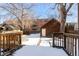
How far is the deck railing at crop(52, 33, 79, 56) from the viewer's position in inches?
131

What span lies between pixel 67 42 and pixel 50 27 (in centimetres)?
34

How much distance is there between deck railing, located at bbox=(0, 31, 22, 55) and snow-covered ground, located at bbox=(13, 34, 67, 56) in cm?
9

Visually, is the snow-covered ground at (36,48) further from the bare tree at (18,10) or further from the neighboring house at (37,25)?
the bare tree at (18,10)

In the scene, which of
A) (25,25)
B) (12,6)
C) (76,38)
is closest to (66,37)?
(76,38)

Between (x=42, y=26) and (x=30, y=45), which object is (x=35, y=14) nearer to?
(x=42, y=26)

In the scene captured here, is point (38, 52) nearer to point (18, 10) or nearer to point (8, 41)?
point (8, 41)

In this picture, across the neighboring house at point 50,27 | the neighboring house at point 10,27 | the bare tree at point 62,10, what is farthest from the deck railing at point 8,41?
the bare tree at point 62,10

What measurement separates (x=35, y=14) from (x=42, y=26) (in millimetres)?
207

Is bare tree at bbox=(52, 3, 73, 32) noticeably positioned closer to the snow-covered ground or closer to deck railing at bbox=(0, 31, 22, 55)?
the snow-covered ground

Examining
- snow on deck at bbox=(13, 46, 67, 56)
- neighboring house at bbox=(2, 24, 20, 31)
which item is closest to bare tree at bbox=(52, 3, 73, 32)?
snow on deck at bbox=(13, 46, 67, 56)

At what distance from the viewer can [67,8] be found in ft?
11.0

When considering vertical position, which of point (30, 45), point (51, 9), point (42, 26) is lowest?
point (30, 45)

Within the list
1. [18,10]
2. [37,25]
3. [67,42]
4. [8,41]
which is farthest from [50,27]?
[8,41]

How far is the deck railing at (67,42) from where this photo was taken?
3.34m
